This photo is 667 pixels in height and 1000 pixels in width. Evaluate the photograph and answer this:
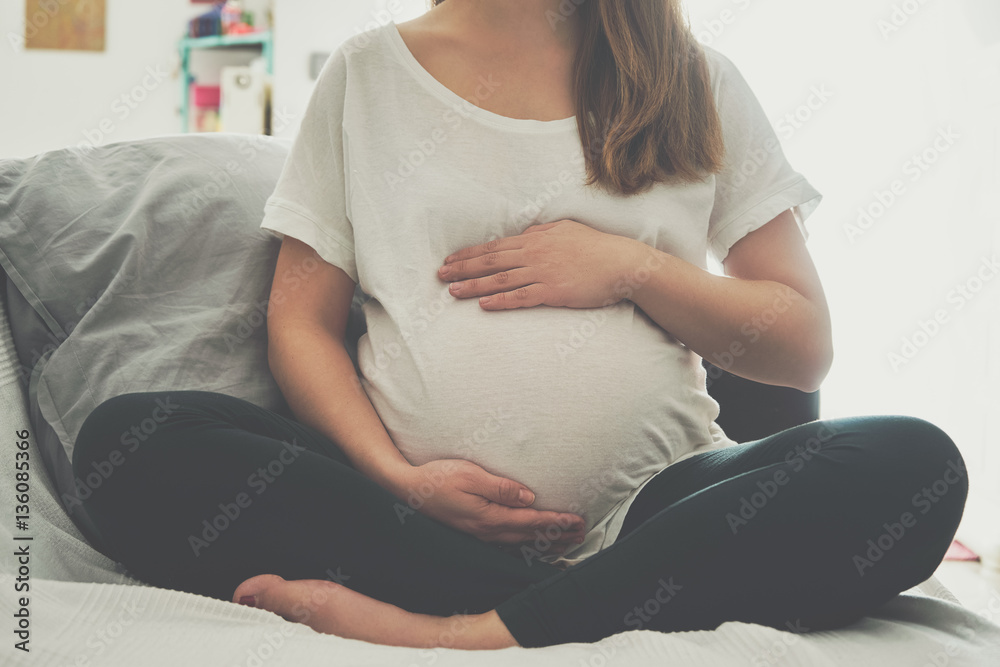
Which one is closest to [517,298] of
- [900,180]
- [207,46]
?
[900,180]

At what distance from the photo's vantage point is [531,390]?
0.69 m

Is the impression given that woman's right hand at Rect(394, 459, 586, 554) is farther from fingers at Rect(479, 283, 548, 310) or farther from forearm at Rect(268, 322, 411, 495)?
fingers at Rect(479, 283, 548, 310)

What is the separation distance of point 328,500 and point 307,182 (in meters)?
0.36

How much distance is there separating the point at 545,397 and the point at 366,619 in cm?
24

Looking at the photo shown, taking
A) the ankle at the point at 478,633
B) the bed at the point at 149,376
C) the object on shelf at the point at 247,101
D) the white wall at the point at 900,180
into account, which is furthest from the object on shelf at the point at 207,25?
the ankle at the point at 478,633

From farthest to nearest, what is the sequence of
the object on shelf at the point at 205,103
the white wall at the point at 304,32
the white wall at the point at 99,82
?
the white wall at the point at 99,82, the object on shelf at the point at 205,103, the white wall at the point at 304,32

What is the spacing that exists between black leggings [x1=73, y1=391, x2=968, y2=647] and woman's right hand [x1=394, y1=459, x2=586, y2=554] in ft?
0.07

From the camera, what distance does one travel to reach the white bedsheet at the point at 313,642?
1.63 ft

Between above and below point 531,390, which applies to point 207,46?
above

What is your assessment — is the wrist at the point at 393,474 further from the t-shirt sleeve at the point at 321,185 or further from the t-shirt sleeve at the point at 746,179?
the t-shirt sleeve at the point at 746,179

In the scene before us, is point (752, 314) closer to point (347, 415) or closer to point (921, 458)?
point (921, 458)

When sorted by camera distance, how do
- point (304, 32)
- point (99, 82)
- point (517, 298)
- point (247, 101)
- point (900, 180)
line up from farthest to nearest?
point (99, 82) < point (247, 101) < point (304, 32) < point (900, 180) < point (517, 298)

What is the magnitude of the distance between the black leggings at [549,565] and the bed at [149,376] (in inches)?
1.3

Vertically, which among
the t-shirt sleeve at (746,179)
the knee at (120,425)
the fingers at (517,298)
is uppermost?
the t-shirt sleeve at (746,179)
